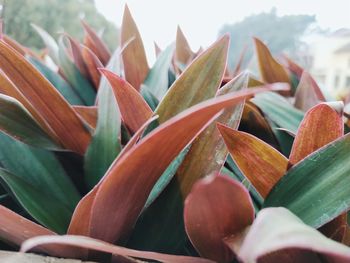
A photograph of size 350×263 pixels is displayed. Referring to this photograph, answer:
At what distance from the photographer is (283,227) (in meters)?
0.19

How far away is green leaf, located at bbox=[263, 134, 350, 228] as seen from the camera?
0.94 feet

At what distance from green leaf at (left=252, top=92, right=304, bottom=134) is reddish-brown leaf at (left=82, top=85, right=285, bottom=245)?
10.4 inches

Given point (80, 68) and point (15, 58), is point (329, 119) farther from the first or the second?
point (80, 68)

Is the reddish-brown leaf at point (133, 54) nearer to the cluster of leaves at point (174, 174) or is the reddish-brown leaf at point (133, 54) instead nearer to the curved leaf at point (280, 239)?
the cluster of leaves at point (174, 174)

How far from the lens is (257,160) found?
0.33m

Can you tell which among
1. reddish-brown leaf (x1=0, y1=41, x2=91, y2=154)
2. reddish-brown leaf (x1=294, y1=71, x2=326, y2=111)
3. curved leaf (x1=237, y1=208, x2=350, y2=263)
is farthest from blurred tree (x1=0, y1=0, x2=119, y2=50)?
curved leaf (x1=237, y1=208, x2=350, y2=263)

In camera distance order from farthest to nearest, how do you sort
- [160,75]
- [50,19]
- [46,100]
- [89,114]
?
1. [50,19]
2. [160,75]
3. [89,114]
4. [46,100]

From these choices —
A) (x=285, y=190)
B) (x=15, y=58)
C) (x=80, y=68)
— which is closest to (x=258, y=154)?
(x=285, y=190)

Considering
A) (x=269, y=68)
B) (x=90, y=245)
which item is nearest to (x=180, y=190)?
(x=90, y=245)

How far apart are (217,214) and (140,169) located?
61 mm

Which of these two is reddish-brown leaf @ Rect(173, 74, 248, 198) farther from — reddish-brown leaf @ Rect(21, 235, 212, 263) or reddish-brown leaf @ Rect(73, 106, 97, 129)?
reddish-brown leaf @ Rect(73, 106, 97, 129)

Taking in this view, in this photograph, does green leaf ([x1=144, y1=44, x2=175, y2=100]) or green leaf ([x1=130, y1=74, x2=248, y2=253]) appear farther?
green leaf ([x1=144, y1=44, x2=175, y2=100])

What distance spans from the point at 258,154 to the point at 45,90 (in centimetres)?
22

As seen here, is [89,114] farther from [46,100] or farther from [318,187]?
[318,187]
